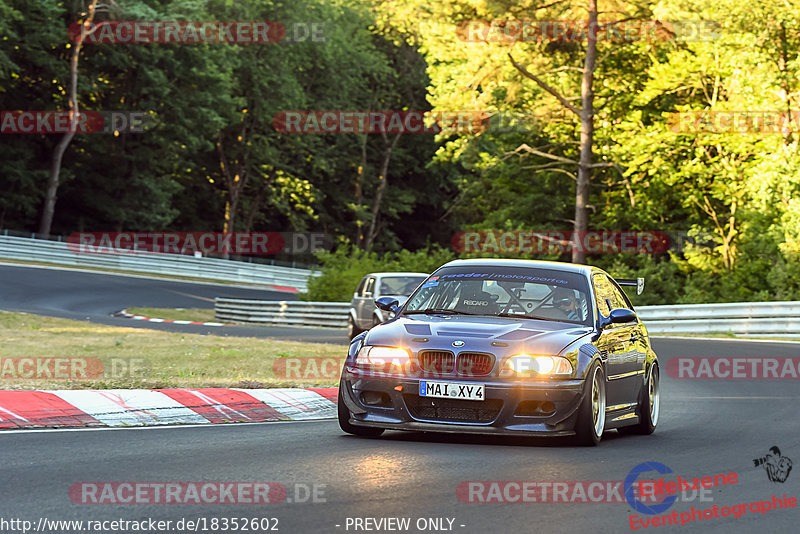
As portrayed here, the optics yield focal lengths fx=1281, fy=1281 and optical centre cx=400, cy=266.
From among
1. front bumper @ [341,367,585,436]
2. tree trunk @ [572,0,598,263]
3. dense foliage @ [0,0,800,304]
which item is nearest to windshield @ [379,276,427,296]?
dense foliage @ [0,0,800,304]

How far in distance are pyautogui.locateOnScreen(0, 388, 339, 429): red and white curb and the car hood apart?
2364mm

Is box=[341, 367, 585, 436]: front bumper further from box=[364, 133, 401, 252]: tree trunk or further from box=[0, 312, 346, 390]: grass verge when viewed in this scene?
box=[364, 133, 401, 252]: tree trunk

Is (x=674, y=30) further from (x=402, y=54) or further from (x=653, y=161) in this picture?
(x=402, y=54)

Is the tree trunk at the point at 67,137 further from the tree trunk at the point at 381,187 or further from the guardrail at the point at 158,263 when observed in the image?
the tree trunk at the point at 381,187

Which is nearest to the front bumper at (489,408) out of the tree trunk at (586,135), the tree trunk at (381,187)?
the tree trunk at (586,135)

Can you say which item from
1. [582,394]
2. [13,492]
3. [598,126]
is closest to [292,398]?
[582,394]

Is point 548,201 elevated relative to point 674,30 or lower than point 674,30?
lower

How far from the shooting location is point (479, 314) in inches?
424

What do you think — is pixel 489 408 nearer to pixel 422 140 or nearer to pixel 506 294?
Result: pixel 506 294

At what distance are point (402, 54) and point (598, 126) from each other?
42.3m

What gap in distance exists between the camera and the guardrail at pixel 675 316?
1078 inches

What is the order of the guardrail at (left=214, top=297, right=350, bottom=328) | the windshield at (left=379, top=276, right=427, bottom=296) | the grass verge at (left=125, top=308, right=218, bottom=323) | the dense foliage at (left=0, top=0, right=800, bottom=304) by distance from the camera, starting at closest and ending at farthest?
1. the windshield at (left=379, top=276, right=427, bottom=296)
2. the dense foliage at (left=0, top=0, right=800, bottom=304)
3. the guardrail at (left=214, top=297, right=350, bottom=328)
4. the grass verge at (left=125, top=308, right=218, bottom=323)

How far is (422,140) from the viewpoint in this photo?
89.0 meters

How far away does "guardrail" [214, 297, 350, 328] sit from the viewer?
3862 cm
